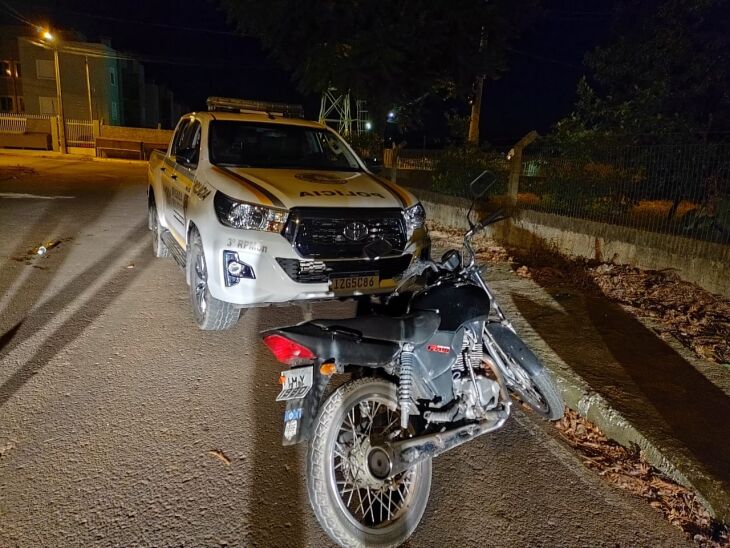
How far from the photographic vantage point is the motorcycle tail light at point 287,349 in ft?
7.44

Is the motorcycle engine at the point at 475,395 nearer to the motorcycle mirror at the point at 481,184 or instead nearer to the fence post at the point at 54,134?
the motorcycle mirror at the point at 481,184

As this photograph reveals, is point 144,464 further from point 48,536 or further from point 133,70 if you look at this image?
point 133,70

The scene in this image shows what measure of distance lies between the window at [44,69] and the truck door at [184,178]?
143 ft

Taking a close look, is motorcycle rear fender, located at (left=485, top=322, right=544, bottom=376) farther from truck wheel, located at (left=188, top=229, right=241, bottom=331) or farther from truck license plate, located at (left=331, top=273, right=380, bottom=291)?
truck wheel, located at (left=188, top=229, right=241, bottom=331)

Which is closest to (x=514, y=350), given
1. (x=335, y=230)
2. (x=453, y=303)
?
(x=453, y=303)

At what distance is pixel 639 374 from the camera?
4.13 meters

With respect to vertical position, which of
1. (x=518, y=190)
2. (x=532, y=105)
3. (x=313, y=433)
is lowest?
(x=313, y=433)

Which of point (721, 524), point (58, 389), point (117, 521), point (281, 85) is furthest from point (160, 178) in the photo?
point (281, 85)

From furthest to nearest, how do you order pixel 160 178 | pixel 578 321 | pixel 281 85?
pixel 281 85 < pixel 160 178 < pixel 578 321

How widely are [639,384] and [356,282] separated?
7.57 feet

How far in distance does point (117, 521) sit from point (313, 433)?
1059 mm

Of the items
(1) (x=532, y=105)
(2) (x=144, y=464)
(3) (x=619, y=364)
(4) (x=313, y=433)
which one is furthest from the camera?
(1) (x=532, y=105)

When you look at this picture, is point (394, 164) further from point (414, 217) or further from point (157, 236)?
point (414, 217)

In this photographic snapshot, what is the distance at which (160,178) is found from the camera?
6.77 metres
